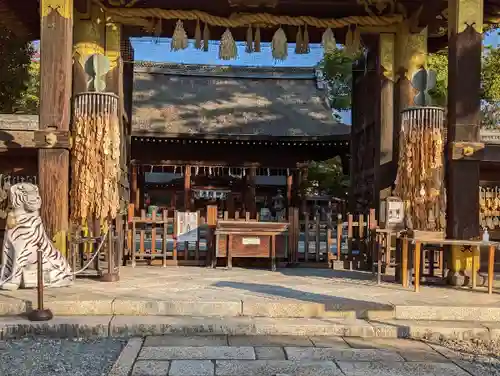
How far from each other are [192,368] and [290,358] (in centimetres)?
93

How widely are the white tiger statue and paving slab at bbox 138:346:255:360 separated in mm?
2633

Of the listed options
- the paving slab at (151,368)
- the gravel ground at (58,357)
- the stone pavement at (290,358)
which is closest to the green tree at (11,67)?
the gravel ground at (58,357)

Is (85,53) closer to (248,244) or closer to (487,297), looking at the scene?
(248,244)

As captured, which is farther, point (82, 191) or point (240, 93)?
point (240, 93)

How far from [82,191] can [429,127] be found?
5540 mm

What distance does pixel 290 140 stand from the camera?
1620cm

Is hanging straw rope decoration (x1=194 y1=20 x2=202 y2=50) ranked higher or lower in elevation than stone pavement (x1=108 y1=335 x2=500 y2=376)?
higher

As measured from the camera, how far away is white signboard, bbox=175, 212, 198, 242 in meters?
10.7

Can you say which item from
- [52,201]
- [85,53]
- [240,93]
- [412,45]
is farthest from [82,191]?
[240,93]

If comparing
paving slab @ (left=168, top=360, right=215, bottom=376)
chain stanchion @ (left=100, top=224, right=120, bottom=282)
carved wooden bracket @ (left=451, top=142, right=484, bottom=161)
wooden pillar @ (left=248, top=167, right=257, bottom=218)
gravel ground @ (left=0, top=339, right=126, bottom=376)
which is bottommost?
gravel ground @ (left=0, top=339, right=126, bottom=376)

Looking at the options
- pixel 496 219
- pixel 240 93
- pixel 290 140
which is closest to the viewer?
pixel 496 219

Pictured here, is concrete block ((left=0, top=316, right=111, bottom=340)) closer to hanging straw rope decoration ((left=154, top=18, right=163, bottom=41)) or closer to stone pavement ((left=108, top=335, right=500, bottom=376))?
stone pavement ((left=108, top=335, right=500, bottom=376))

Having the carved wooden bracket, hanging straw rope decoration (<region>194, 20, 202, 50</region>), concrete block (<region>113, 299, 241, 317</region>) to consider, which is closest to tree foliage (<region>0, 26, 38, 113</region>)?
hanging straw rope decoration (<region>194, 20, 202, 50</region>)

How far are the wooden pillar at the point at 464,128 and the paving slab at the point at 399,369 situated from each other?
3401 mm
